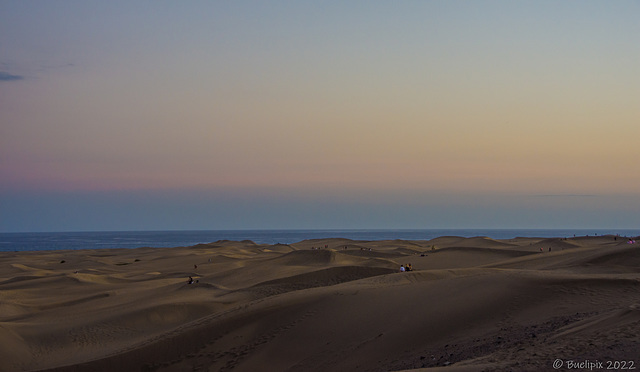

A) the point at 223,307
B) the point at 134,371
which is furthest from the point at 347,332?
the point at 223,307

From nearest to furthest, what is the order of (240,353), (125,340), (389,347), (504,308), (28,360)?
(389,347) → (504,308) → (240,353) → (28,360) → (125,340)

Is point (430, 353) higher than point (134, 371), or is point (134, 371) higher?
point (430, 353)

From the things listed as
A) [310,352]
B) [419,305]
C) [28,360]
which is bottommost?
[28,360]

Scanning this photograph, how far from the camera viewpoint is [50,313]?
2205 cm

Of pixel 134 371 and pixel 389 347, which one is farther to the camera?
pixel 134 371

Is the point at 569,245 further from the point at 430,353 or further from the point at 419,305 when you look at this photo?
the point at 430,353

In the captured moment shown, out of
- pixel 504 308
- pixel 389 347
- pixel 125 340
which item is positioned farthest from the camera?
pixel 125 340

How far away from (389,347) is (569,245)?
123 ft

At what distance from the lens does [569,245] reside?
1710 inches

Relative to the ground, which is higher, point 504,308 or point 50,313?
point 504,308

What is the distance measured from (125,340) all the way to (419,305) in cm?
921

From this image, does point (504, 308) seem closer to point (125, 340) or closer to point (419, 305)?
point (419, 305)

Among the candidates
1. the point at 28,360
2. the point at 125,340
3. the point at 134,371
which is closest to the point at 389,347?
the point at 134,371

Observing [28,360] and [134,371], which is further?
[28,360]
